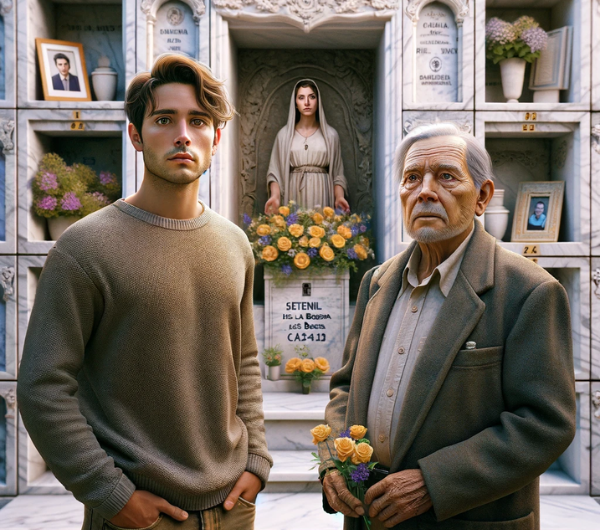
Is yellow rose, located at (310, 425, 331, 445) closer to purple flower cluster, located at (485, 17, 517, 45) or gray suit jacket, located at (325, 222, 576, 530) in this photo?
gray suit jacket, located at (325, 222, 576, 530)

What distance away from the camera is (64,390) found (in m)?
1.31

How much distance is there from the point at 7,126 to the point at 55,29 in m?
0.91

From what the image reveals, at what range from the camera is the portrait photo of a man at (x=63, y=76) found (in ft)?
11.9

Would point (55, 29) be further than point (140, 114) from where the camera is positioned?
Yes

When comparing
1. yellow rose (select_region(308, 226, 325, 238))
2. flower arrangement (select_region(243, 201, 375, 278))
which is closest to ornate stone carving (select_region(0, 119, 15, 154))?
flower arrangement (select_region(243, 201, 375, 278))

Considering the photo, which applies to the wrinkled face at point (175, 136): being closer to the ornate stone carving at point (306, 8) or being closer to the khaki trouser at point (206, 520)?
the khaki trouser at point (206, 520)

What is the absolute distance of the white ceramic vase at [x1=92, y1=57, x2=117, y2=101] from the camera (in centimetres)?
372

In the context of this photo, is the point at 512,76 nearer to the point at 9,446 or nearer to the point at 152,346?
the point at 152,346

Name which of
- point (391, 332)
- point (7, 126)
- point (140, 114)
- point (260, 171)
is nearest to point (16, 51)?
point (7, 126)

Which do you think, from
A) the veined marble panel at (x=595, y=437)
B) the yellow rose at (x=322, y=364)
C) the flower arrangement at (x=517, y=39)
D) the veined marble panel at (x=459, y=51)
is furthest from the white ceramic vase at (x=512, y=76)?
the yellow rose at (x=322, y=364)

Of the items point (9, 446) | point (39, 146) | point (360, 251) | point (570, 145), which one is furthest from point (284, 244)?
point (9, 446)

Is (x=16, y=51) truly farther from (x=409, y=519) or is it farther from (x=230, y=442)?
(x=409, y=519)

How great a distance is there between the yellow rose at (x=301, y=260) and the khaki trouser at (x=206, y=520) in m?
2.18

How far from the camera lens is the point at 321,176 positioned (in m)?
4.12
